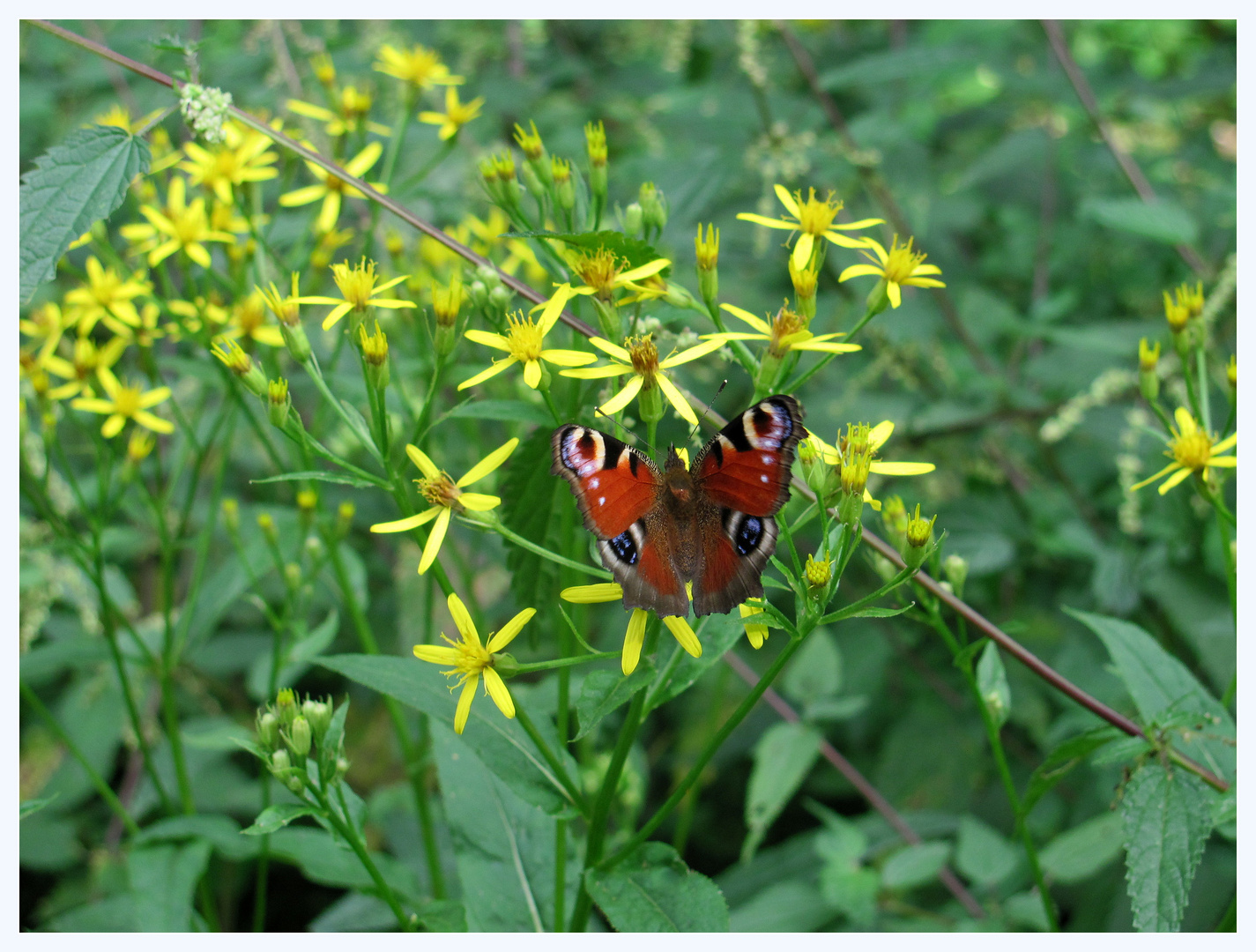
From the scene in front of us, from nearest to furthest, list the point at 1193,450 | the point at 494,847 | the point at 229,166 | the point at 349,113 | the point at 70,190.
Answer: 1. the point at 70,190
2. the point at 1193,450
3. the point at 494,847
4. the point at 229,166
5. the point at 349,113

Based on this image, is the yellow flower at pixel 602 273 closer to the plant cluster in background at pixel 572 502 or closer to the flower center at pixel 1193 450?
the plant cluster in background at pixel 572 502

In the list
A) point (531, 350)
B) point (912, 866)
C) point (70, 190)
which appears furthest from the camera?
point (912, 866)

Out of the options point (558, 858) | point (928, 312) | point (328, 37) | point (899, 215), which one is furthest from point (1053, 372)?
point (328, 37)

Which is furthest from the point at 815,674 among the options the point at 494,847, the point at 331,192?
the point at 331,192

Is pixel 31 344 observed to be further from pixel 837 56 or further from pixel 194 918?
pixel 837 56

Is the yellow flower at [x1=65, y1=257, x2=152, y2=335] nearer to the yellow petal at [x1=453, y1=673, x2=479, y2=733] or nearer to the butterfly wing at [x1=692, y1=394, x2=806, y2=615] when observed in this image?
the yellow petal at [x1=453, y1=673, x2=479, y2=733]

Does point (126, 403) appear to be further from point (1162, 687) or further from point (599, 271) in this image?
point (1162, 687)

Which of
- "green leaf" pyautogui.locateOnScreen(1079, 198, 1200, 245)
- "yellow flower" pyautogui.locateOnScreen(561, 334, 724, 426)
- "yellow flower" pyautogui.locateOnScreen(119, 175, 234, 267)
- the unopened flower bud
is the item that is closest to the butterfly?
"yellow flower" pyautogui.locateOnScreen(561, 334, 724, 426)

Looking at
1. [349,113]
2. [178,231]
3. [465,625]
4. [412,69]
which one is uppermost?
[412,69]
